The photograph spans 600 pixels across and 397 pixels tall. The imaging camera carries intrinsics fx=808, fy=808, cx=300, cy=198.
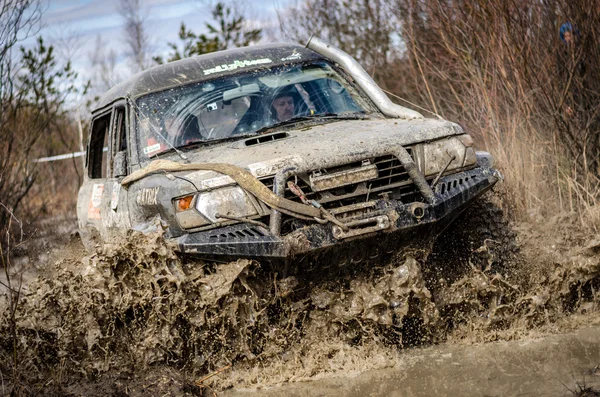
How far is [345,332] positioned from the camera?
4.82 meters

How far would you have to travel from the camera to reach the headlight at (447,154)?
4883mm

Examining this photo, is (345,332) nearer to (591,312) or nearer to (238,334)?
(238,334)

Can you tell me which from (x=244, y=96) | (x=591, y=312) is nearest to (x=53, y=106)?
(x=244, y=96)

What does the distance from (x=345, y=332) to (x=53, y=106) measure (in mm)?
8613

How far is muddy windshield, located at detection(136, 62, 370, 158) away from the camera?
5.47 m

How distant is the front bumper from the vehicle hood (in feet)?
1.04

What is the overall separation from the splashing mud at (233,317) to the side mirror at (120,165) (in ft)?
2.58

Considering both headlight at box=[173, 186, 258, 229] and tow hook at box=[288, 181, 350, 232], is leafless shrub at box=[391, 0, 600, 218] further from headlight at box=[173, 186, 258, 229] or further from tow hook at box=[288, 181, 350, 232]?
headlight at box=[173, 186, 258, 229]

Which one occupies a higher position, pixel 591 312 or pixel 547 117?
pixel 547 117

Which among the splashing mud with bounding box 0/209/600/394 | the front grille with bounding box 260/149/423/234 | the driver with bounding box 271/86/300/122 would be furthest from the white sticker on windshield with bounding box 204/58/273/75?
the splashing mud with bounding box 0/209/600/394

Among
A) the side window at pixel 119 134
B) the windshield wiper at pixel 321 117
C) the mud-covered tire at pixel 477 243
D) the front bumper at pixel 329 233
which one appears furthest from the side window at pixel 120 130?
the mud-covered tire at pixel 477 243

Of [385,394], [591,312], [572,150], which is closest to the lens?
[385,394]

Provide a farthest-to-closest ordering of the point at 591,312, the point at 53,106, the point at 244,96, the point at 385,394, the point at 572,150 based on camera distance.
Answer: the point at 53,106 → the point at 572,150 → the point at 244,96 → the point at 591,312 → the point at 385,394

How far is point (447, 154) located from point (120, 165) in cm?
220
